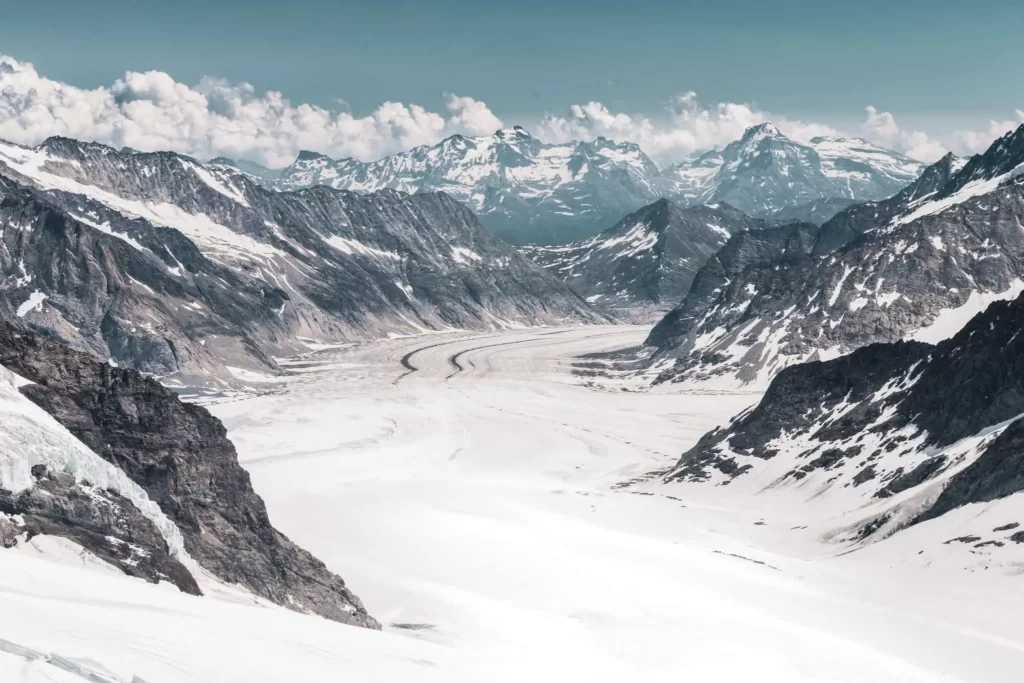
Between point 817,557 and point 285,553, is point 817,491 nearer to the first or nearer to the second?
point 817,557

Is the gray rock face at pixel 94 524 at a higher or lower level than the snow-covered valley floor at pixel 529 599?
higher

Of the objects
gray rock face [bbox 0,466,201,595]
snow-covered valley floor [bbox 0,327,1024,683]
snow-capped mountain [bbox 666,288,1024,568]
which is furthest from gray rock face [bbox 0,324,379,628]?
snow-capped mountain [bbox 666,288,1024,568]

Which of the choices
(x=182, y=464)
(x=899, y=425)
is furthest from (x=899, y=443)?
(x=182, y=464)

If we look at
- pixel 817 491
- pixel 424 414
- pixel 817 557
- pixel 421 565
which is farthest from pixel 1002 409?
pixel 424 414

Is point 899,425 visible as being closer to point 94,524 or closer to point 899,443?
point 899,443

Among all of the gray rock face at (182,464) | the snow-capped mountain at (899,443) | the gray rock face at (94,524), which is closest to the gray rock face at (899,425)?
the snow-capped mountain at (899,443)

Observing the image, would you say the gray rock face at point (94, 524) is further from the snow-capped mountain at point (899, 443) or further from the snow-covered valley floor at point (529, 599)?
the snow-capped mountain at point (899, 443)
